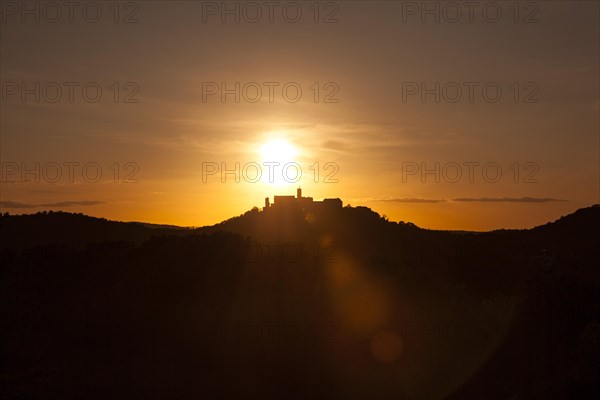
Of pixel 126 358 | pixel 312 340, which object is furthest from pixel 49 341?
pixel 312 340

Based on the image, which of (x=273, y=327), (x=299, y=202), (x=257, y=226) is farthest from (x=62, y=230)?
(x=273, y=327)

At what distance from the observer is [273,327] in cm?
3766

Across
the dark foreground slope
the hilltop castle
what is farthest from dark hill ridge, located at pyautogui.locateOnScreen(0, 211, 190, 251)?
the dark foreground slope

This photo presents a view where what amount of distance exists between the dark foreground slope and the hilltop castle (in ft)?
127

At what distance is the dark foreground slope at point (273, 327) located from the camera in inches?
1256

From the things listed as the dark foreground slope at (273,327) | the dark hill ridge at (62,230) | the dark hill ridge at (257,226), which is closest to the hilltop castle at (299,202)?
the dark hill ridge at (257,226)

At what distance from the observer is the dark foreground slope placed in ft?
105

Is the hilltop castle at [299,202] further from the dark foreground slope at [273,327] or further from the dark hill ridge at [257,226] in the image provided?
the dark foreground slope at [273,327]

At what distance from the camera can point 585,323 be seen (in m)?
37.0

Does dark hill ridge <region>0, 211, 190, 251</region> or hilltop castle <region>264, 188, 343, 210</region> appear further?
hilltop castle <region>264, 188, 343, 210</region>

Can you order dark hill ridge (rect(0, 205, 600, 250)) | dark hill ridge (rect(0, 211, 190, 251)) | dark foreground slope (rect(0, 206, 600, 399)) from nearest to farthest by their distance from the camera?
dark foreground slope (rect(0, 206, 600, 399))
dark hill ridge (rect(0, 211, 190, 251))
dark hill ridge (rect(0, 205, 600, 250))

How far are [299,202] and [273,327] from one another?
5666 centimetres

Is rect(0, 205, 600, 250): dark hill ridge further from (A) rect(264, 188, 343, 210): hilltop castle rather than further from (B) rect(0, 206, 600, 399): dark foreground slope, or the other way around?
(B) rect(0, 206, 600, 399): dark foreground slope

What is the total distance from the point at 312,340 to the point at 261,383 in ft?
16.8
